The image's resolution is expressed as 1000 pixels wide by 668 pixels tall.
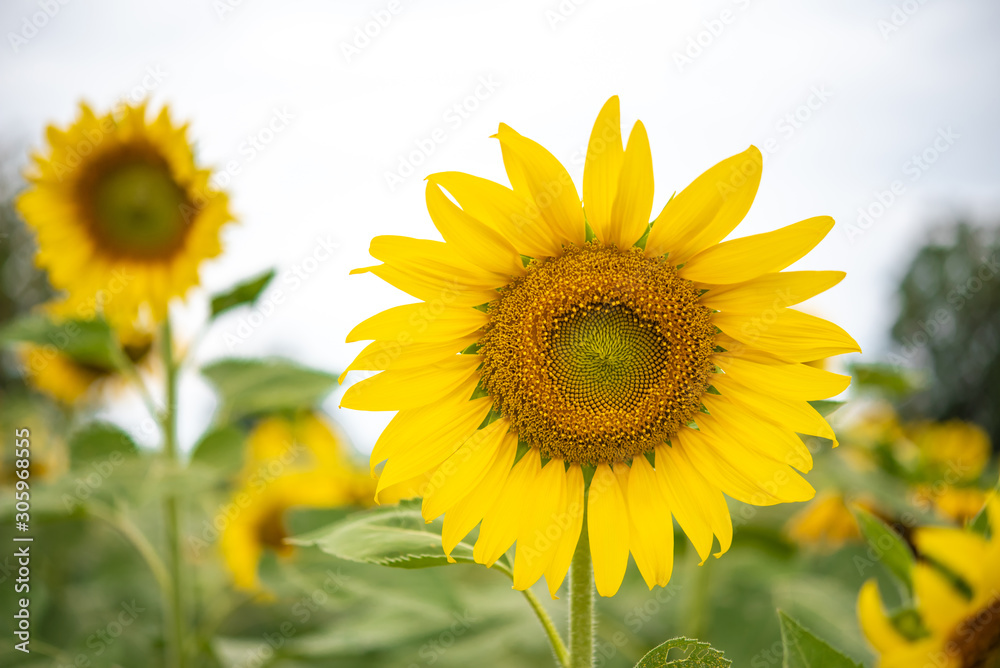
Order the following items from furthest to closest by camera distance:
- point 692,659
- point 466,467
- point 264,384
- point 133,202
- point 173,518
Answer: point 133,202 → point 264,384 → point 173,518 → point 466,467 → point 692,659

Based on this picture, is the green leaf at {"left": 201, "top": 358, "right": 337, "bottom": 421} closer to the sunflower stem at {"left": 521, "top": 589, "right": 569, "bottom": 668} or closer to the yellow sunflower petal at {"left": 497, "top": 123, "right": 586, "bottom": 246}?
the sunflower stem at {"left": 521, "top": 589, "right": 569, "bottom": 668}

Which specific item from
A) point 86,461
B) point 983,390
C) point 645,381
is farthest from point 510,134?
point 983,390

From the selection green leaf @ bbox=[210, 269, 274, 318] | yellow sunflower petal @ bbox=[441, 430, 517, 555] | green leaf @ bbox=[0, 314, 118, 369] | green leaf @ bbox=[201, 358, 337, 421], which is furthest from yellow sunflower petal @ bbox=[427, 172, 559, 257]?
green leaf @ bbox=[0, 314, 118, 369]

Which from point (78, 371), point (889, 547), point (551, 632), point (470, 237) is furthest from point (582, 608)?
point (78, 371)

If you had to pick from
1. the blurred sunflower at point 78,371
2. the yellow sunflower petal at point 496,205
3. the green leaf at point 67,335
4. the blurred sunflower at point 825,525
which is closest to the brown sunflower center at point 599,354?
the yellow sunflower petal at point 496,205

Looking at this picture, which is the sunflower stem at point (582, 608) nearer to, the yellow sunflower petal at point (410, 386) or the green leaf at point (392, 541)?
the green leaf at point (392, 541)

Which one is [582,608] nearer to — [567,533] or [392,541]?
[567,533]

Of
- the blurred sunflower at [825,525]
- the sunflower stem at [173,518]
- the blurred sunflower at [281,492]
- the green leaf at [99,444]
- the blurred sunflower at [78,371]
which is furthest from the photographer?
the blurred sunflower at [78,371]
